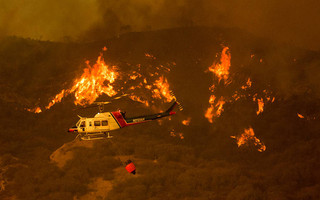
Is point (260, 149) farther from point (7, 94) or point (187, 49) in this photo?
point (7, 94)

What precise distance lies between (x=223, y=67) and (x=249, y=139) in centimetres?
1602

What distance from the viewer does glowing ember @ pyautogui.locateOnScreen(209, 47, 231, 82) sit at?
57.2 m

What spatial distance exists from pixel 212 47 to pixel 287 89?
17799 millimetres

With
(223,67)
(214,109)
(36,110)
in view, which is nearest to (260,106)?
(214,109)

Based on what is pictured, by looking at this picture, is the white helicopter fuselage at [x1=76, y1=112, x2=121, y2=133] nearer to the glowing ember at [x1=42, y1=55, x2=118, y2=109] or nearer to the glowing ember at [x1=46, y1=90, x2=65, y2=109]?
the glowing ember at [x1=42, y1=55, x2=118, y2=109]

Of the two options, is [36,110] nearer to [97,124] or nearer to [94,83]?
[94,83]

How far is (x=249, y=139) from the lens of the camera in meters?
48.7

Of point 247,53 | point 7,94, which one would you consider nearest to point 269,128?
point 247,53

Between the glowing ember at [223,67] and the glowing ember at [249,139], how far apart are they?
11813 millimetres

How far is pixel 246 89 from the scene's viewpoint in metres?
53.4

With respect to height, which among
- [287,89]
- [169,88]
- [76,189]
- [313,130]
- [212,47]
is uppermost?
[212,47]

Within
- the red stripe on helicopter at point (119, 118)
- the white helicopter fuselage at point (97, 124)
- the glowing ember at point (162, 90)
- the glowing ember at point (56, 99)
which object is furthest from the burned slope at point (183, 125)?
the white helicopter fuselage at point (97, 124)

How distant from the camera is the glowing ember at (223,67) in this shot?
188ft

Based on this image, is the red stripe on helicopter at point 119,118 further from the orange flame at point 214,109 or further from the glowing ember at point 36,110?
the glowing ember at point 36,110
